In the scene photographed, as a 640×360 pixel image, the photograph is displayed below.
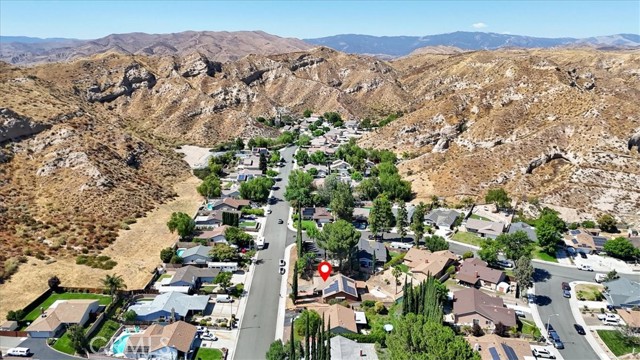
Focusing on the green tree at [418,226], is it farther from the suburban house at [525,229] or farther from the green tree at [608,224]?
the green tree at [608,224]

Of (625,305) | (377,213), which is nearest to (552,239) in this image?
(625,305)

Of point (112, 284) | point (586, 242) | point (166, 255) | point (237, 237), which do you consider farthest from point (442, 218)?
point (112, 284)

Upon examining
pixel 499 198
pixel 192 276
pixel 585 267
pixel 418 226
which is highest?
pixel 499 198

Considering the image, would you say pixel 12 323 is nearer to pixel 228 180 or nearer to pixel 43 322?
pixel 43 322

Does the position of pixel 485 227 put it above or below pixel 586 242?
above

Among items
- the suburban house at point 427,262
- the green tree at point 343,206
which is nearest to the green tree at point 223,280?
the green tree at point 343,206

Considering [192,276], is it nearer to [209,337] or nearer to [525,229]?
[209,337]

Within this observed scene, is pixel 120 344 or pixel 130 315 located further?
pixel 130 315
